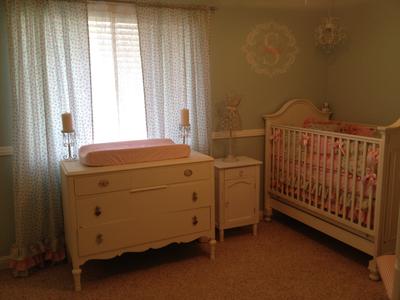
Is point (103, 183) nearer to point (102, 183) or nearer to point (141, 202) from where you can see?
point (102, 183)

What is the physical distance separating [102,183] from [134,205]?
0.89 feet

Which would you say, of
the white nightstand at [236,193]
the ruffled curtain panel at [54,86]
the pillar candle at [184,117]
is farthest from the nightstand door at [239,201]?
the ruffled curtain panel at [54,86]

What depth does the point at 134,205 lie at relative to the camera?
8.29 ft

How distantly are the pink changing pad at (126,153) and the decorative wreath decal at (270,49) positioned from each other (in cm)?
126

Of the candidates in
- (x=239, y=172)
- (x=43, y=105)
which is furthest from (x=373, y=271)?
(x=43, y=105)

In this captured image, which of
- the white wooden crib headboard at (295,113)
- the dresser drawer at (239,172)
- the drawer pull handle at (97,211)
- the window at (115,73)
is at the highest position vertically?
the window at (115,73)

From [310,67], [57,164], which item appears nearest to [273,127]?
[310,67]

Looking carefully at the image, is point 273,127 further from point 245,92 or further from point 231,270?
point 231,270

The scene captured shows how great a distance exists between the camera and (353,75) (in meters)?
3.57

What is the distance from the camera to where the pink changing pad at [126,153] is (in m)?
2.46

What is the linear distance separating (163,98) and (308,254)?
1688mm

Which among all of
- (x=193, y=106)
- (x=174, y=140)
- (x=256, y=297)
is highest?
(x=193, y=106)

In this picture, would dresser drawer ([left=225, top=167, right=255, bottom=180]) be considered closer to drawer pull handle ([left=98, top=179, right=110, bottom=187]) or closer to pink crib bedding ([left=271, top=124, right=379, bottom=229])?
pink crib bedding ([left=271, top=124, right=379, bottom=229])

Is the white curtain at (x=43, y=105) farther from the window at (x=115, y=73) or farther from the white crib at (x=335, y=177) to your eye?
the white crib at (x=335, y=177)
